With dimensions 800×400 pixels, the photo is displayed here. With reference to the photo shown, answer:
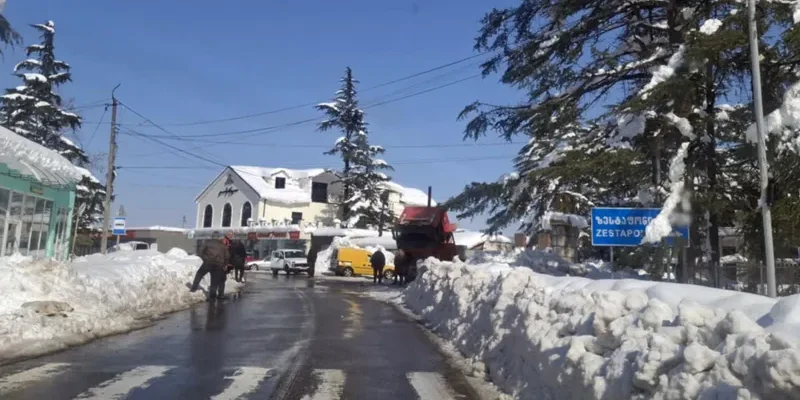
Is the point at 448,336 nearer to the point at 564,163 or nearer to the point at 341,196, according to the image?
the point at 564,163

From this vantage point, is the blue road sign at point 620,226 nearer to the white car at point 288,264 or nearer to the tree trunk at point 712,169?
the tree trunk at point 712,169

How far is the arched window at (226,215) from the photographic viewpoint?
68.9 m

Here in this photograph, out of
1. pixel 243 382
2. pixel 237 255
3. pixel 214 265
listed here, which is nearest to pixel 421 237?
pixel 237 255

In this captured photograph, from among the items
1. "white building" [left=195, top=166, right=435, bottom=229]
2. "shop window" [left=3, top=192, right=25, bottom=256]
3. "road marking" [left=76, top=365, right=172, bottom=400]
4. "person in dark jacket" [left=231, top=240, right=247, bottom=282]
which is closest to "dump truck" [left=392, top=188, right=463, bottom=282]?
"person in dark jacket" [left=231, top=240, right=247, bottom=282]

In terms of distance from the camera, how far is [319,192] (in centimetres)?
6788

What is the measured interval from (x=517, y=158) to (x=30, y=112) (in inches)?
1175

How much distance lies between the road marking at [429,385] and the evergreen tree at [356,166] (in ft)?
161

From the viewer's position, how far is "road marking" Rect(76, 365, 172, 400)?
23.4 feet

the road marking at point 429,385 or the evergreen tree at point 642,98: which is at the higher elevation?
the evergreen tree at point 642,98

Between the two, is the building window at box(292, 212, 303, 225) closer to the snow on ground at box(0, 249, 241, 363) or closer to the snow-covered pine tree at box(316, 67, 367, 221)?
the snow-covered pine tree at box(316, 67, 367, 221)

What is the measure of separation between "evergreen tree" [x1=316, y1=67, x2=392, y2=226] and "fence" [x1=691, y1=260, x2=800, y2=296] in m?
41.4

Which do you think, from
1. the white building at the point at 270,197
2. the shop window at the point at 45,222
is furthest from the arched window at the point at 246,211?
the shop window at the point at 45,222

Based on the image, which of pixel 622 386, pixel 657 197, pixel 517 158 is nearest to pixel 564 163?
pixel 657 197

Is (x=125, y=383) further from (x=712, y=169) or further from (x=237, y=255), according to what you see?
(x=237, y=255)
